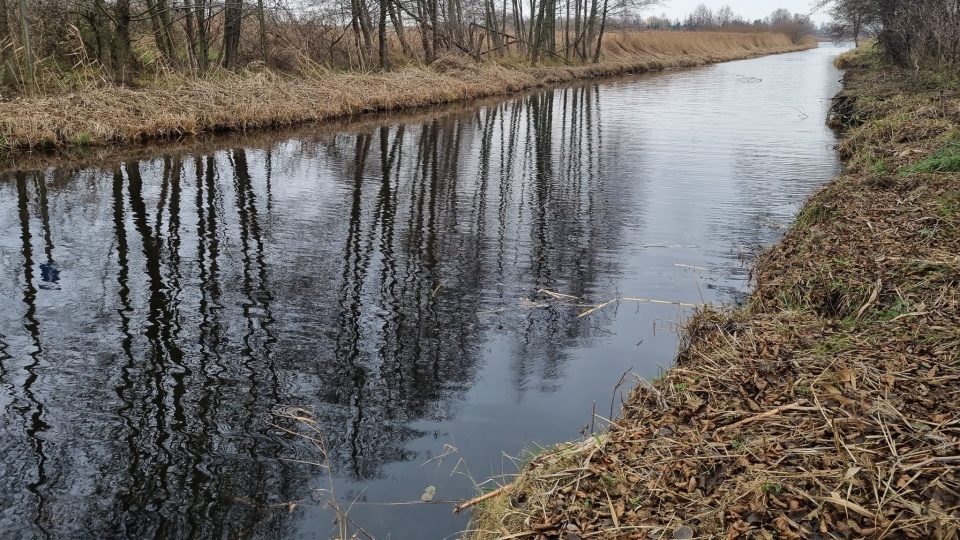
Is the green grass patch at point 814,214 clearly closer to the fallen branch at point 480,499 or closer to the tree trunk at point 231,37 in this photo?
the fallen branch at point 480,499

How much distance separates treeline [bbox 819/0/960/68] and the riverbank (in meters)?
13.7

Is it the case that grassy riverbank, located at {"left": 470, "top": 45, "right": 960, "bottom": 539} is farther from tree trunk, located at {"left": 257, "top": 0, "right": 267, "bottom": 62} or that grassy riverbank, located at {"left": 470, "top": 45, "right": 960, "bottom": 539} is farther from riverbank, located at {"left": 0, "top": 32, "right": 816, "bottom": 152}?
tree trunk, located at {"left": 257, "top": 0, "right": 267, "bottom": 62}

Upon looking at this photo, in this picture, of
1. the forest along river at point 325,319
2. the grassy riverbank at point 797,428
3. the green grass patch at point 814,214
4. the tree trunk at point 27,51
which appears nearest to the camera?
the grassy riverbank at point 797,428

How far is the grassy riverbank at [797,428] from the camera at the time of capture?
3057mm

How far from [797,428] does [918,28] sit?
23139mm

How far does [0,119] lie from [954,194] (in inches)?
585

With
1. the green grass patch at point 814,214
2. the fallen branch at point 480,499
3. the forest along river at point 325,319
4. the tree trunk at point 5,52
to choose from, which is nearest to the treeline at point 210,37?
the tree trunk at point 5,52

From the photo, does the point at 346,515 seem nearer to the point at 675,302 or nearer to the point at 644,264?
the point at 675,302

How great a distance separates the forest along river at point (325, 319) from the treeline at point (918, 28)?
24.9 feet

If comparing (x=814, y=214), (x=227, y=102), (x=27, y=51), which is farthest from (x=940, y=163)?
(x=27, y=51)

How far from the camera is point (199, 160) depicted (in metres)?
14.4

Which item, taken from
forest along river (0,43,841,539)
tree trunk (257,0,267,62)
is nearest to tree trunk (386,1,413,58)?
tree trunk (257,0,267,62)

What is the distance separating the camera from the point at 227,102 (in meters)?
18.2

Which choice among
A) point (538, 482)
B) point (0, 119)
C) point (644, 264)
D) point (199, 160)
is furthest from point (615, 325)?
point (0, 119)
